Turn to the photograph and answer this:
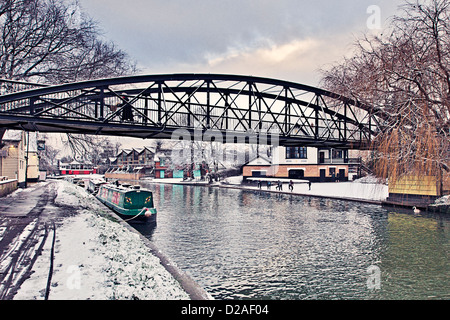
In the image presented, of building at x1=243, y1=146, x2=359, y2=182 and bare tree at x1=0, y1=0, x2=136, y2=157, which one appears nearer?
bare tree at x1=0, y1=0, x2=136, y2=157

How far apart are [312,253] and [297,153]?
4393 centimetres

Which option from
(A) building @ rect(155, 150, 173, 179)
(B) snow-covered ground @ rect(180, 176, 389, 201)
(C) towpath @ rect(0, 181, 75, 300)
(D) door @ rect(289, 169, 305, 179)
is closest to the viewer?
(C) towpath @ rect(0, 181, 75, 300)

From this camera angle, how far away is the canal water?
9.03 metres

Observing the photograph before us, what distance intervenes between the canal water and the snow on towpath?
1857 mm

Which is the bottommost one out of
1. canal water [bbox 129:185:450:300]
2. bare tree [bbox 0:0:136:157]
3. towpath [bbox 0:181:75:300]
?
canal water [bbox 129:185:450:300]

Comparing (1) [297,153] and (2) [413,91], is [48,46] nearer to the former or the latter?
(2) [413,91]

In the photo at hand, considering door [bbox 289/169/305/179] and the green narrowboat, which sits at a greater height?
door [bbox 289/169/305/179]

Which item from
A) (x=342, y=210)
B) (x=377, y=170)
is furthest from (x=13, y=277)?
(x=342, y=210)

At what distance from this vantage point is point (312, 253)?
12.6 m

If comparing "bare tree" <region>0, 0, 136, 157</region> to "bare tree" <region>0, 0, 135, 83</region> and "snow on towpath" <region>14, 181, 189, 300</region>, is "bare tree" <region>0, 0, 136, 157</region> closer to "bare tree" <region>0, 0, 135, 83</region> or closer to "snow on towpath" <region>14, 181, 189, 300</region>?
"bare tree" <region>0, 0, 135, 83</region>

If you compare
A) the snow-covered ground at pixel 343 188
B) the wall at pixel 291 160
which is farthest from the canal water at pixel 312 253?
the wall at pixel 291 160

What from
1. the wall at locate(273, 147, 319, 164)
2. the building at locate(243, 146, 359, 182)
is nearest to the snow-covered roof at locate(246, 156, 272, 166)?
the building at locate(243, 146, 359, 182)

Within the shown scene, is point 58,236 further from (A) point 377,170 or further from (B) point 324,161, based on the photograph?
(B) point 324,161

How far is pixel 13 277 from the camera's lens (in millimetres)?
6789
